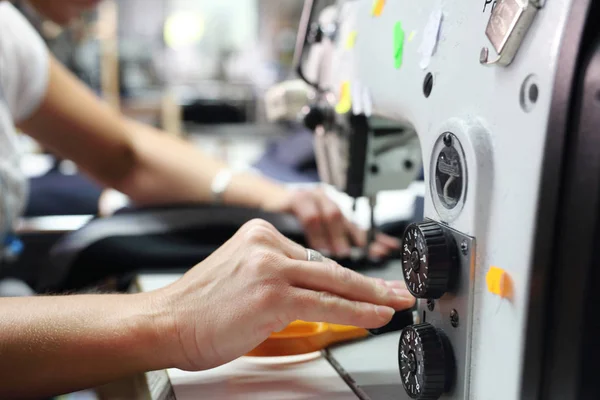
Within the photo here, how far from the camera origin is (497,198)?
1.41 ft

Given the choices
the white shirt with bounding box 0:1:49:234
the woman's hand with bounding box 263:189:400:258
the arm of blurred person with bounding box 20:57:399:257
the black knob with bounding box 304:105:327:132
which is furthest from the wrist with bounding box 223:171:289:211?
the white shirt with bounding box 0:1:49:234

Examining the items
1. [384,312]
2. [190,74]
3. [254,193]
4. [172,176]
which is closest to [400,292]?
[384,312]

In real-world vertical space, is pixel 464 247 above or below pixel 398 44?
below

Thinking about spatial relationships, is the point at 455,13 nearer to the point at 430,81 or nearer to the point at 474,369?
the point at 430,81

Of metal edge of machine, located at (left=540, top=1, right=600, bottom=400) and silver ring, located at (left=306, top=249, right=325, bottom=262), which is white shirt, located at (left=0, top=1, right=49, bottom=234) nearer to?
silver ring, located at (left=306, top=249, right=325, bottom=262)

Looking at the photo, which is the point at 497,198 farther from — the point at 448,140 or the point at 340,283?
the point at 340,283

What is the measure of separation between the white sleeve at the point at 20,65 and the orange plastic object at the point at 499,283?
109 centimetres

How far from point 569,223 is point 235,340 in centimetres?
31

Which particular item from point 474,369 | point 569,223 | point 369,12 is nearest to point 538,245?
point 569,223

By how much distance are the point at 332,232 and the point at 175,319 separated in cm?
53

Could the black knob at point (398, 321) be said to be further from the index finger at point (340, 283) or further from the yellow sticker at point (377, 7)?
the yellow sticker at point (377, 7)

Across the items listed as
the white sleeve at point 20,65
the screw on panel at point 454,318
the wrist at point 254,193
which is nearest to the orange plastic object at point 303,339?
the screw on panel at point 454,318

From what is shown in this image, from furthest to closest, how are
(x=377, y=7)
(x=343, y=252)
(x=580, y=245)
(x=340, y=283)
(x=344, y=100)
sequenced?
(x=343, y=252), (x=344, y=100), (x=377, y=7), (x=340, y=283), (x=580, y=245)

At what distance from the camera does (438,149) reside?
1.69 ft
